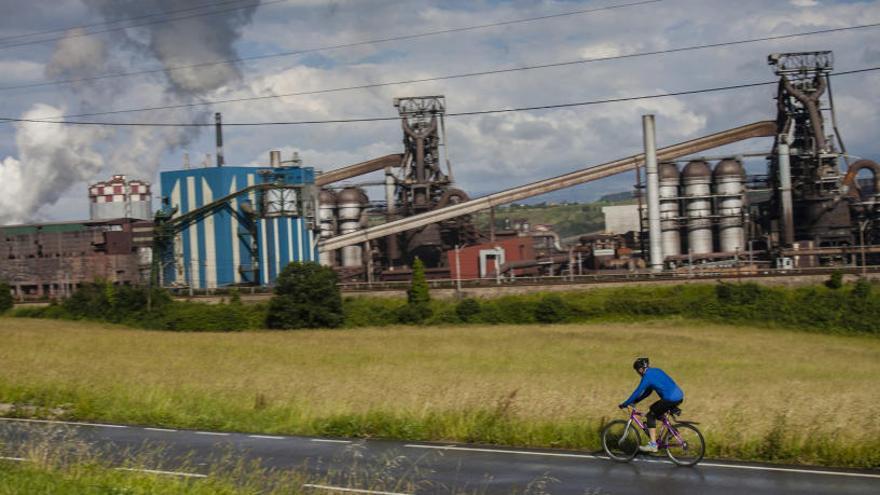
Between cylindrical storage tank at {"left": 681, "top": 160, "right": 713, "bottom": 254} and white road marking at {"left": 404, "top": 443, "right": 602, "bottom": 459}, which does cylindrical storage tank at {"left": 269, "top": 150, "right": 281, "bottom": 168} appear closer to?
cylindrical storage tank at {"left": 681, "top": 160, "right": 713, "bottom": 254}

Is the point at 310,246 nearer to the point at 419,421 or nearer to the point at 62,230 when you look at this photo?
the point at 62,230

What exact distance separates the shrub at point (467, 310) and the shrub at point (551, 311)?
4.38 metres

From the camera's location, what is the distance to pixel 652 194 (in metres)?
81.3

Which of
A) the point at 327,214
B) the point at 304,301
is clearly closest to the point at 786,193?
the point at 304,301

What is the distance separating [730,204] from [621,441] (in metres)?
76.4

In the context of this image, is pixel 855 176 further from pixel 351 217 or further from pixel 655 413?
pixel 655 413

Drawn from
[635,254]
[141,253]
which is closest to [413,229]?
[635,254]

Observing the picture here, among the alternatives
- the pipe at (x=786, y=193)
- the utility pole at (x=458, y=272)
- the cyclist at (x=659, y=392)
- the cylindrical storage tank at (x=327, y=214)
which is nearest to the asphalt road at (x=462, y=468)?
the cyclist at (x=659, y=392)

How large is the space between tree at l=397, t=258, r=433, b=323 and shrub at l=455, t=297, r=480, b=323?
2.24 metres

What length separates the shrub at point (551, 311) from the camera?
65.1m

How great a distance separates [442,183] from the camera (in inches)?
3740

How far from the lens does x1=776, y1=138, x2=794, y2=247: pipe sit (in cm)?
Answer: 8144

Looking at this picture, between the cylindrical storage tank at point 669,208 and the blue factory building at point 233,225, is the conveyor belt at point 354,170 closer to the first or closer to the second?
the blue factory building at point 233,225

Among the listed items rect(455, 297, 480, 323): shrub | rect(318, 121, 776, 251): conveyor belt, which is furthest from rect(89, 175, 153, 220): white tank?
rect(455, 297, 480, 323): shrub
